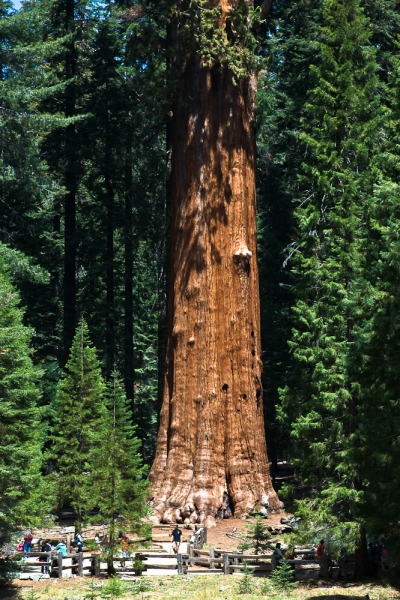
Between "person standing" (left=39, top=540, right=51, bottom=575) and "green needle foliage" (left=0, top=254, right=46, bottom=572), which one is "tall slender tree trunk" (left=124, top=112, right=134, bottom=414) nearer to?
"person standing" (left=39, top=540, right=51, bottom=575)

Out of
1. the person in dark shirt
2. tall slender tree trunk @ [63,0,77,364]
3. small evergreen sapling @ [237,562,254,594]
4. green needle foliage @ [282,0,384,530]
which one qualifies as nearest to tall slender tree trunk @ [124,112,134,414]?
tall slender tree trunk @ [63,0,77,364]

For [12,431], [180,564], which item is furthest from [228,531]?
[12,431]

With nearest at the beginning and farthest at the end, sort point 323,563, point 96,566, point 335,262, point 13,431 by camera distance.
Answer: point 13,431, point 323,563, point 96,566, point 335,262

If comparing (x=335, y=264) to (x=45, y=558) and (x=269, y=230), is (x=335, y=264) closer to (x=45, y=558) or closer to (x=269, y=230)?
(x=45, y=558)

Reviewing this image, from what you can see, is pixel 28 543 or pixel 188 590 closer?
pixel 188 590

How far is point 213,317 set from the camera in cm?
2961

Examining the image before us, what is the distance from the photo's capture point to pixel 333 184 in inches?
995

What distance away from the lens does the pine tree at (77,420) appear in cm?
2981

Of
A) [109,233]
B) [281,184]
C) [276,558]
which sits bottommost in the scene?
[276,558]

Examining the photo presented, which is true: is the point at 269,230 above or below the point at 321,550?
above

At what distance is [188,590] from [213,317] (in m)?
10.2

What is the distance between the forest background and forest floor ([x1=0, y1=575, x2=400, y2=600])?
1.39 meters

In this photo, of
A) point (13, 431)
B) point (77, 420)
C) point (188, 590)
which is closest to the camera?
point (188, 590)

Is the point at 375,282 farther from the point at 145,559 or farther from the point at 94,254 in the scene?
the point at 94,254
